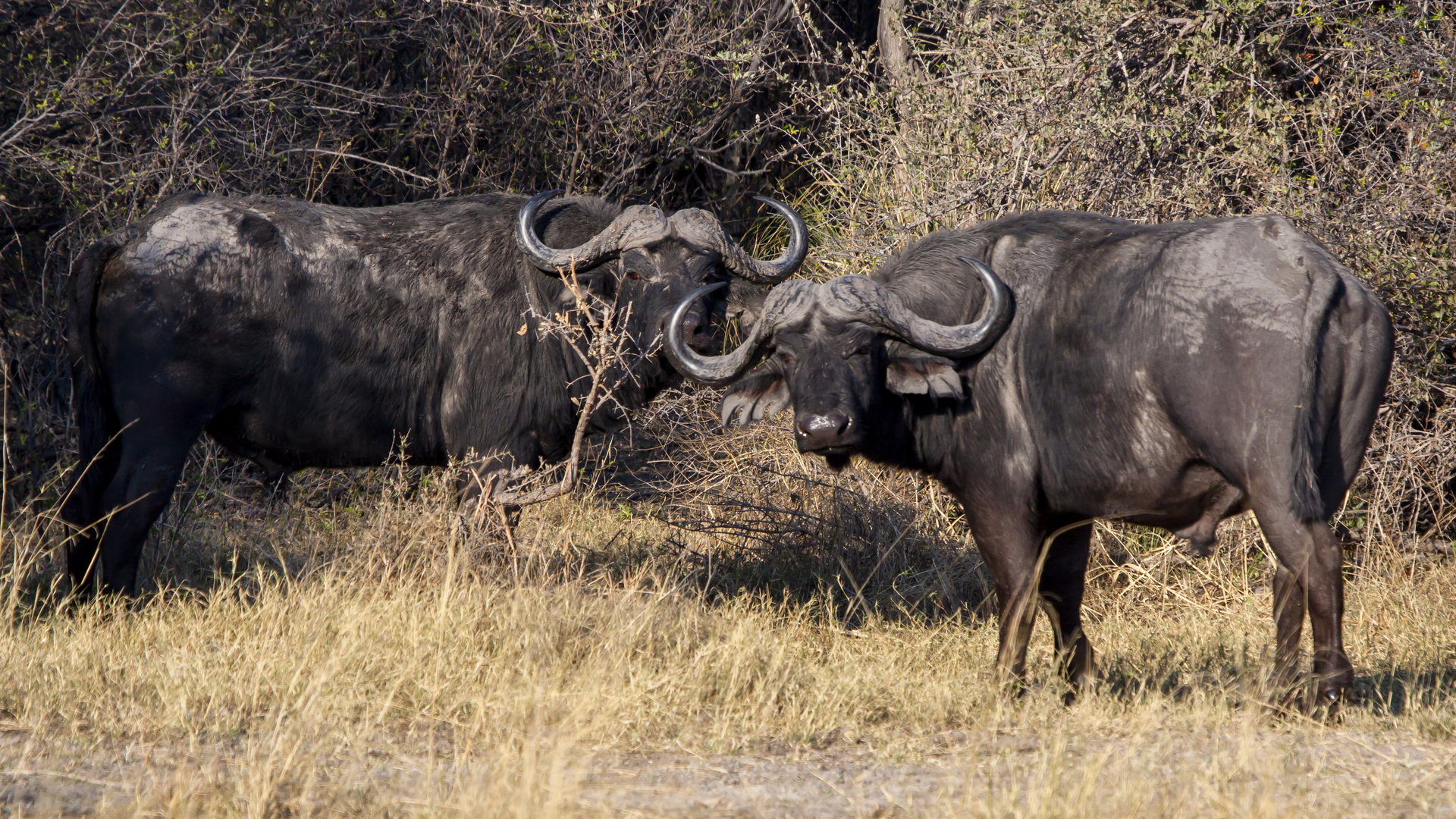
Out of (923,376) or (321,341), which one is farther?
(321,341)

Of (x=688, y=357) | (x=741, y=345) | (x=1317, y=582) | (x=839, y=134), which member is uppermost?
(x=839, y=134)

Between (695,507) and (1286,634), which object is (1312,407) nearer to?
(1286,634)

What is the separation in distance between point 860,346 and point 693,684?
4.56 ft

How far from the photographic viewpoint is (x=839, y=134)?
795 centimetres

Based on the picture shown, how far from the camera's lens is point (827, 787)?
11.9ft

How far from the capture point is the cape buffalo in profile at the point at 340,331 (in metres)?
5.40

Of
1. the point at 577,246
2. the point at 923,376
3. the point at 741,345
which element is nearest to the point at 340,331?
the point at 577,246

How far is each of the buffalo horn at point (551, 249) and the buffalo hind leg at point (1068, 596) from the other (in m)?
2.51

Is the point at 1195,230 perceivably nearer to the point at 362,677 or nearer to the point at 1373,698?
the point at 1373,698

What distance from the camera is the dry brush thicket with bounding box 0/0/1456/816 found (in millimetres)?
3855

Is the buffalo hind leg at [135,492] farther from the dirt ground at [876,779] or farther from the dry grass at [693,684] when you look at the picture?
Result: the dirt ground at [876,779]

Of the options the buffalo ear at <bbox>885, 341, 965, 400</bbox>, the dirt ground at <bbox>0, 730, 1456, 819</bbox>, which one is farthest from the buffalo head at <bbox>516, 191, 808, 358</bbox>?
the dirt ground at <bbox>0, 730, 1456, 819</bbox>

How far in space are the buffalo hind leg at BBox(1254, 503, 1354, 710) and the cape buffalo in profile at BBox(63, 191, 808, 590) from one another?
7.98 feet

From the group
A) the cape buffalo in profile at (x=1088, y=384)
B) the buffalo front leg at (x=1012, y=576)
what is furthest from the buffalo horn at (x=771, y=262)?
the buffalo front leg at (x=1012, y=576)
